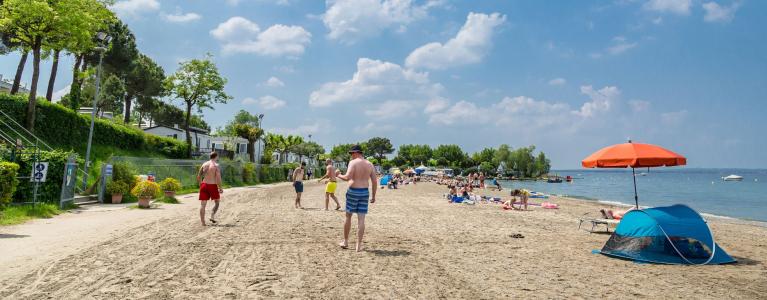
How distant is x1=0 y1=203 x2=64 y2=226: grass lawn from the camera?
981 centimetres

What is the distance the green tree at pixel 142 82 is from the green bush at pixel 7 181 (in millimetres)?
35072

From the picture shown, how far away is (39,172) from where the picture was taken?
11.9 m

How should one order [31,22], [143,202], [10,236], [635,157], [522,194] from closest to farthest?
[10,236]
[635,157]
[143,202]
[522,194]
[31,22]

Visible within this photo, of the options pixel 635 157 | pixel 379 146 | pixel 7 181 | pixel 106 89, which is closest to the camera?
pixel 635 157

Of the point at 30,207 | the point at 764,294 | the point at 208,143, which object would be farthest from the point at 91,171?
the point at 208,143

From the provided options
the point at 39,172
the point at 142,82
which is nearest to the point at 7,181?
the point at 39,172

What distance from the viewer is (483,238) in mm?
9758

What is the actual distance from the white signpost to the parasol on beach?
45.2 ft

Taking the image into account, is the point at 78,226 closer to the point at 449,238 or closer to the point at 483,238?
the point at 449,238

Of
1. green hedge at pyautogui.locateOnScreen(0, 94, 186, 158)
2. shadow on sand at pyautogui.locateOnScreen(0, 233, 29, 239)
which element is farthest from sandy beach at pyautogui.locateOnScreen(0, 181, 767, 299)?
green hedge at pyautogui.locateOnScreen(0, 94, 186, 158)

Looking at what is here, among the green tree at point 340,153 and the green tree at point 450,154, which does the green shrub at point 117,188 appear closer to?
the green tree at point 340,153

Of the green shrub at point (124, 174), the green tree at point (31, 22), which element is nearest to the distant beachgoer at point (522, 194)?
the green shrub at point (124, 174)

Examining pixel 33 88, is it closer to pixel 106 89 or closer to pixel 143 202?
pixel 143 202

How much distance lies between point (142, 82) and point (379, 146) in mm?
94012
